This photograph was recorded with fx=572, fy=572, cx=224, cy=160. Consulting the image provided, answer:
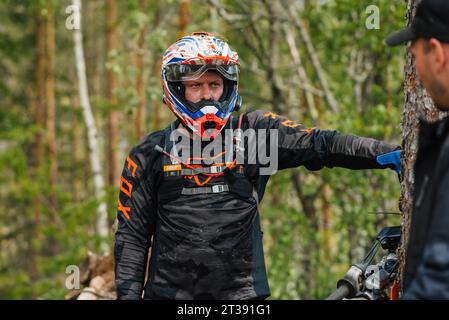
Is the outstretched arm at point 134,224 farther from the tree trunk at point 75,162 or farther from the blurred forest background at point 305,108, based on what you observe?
the tree trunk at point 75,162

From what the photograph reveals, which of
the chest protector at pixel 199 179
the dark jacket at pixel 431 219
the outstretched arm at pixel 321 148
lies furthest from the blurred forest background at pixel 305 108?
the dark jacket at pixel 431 219

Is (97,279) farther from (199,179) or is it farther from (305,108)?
(305,108)

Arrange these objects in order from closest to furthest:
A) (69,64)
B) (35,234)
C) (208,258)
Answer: (208,258), (35,234), (69,64)

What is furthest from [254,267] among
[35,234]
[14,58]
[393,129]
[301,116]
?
[35,234]

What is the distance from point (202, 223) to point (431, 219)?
5.91 feet

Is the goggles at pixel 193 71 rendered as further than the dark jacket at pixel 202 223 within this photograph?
Yes

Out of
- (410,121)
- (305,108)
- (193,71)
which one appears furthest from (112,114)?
(410,121)

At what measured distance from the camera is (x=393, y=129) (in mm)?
7379

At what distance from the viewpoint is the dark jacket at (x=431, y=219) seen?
1963mm

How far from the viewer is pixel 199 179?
374 cm

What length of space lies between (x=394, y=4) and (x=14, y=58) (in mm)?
14169

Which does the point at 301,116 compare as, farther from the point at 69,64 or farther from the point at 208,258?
the point at 69,64

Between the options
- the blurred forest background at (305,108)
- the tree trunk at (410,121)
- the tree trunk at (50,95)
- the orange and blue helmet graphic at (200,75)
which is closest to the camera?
the tree trunk at (410,121)

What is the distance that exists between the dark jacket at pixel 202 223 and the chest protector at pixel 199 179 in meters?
0.01
